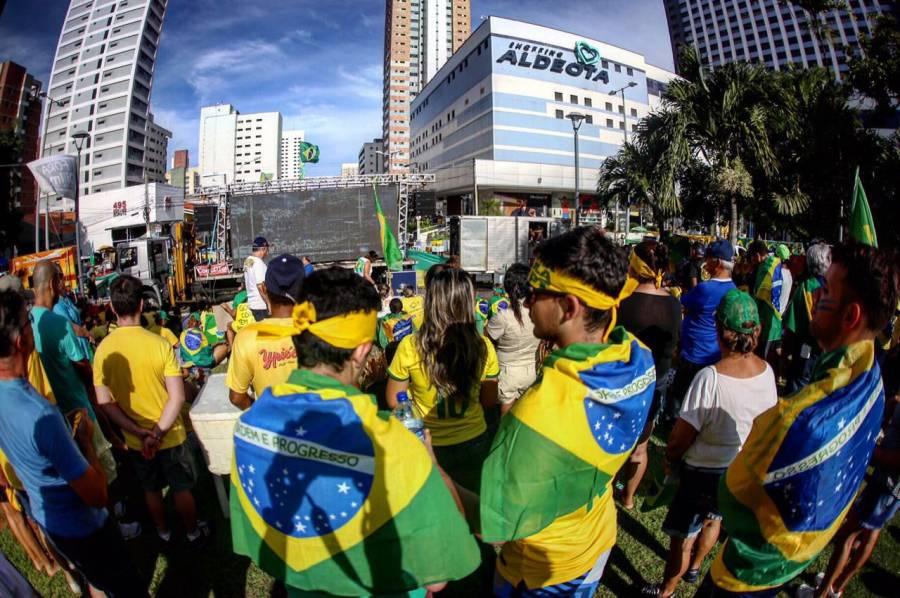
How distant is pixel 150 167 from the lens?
10606 cm

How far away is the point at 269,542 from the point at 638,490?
3.65m

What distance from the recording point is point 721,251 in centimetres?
483

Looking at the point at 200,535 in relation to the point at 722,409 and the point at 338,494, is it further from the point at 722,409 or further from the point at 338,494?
the point at 722,409

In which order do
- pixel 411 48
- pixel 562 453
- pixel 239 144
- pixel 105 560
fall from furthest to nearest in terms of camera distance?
pixel 239 144
pixel 411 48
pixel 105 560
pixel 562 453

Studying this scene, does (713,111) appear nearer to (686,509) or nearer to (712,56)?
(686,509)

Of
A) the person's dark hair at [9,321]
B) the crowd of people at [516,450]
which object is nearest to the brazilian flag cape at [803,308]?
the crowd of people at [516,450]

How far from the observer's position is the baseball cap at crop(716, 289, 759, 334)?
246cm

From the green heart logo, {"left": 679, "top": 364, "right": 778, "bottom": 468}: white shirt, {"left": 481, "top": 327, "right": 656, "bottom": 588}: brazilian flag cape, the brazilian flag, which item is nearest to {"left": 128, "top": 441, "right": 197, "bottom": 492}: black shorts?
{"left": 481, "top": 327, "right": 656, "bottom": 588}: brazilian flag cape

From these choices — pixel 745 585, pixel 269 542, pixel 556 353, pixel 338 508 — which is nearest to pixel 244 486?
pixel 269 542

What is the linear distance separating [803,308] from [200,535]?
20.1ft

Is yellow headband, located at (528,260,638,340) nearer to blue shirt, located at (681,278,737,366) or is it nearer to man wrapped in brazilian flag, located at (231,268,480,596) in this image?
man wrapped in brazilian flag, located at (231,268,480,596)

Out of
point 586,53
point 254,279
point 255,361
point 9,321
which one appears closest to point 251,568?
point 255,361

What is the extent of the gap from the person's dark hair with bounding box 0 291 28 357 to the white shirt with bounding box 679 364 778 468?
123 inches

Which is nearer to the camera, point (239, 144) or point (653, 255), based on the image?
point (653, 255)
